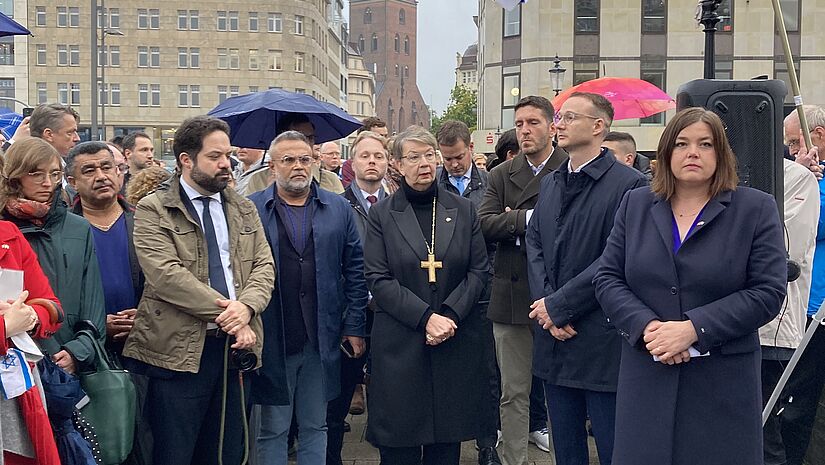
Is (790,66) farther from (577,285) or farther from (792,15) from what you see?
(792,15)

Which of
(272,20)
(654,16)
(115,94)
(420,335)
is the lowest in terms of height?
(420,335)

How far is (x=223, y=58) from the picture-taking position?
81000mm

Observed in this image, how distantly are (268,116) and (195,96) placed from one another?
7580 cm

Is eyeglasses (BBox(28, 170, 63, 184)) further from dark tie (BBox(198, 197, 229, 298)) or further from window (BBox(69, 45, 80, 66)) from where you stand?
window (BBox(69, 45, 80, 66))

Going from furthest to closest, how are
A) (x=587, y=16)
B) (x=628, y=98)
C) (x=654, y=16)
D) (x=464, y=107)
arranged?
(x=464, y=107) → (x=587, y=16) → (x=654, y=16) → (x=628, y=98)

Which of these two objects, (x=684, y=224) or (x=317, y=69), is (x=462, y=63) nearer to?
(x=317, y=69)

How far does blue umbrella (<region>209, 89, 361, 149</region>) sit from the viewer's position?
7.39 m

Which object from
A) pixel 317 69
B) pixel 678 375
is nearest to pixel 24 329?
pixel 678 375

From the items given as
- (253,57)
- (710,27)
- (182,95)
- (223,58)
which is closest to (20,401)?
(710,27)

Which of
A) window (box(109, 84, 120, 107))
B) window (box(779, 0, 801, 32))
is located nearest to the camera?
window (box(779, 0, 801, 32))

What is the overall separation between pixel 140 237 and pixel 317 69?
85309 mm

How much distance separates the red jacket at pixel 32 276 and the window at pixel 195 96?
78646 millimetres

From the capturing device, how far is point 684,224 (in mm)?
4055

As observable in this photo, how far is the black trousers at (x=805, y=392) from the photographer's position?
5.41 m
